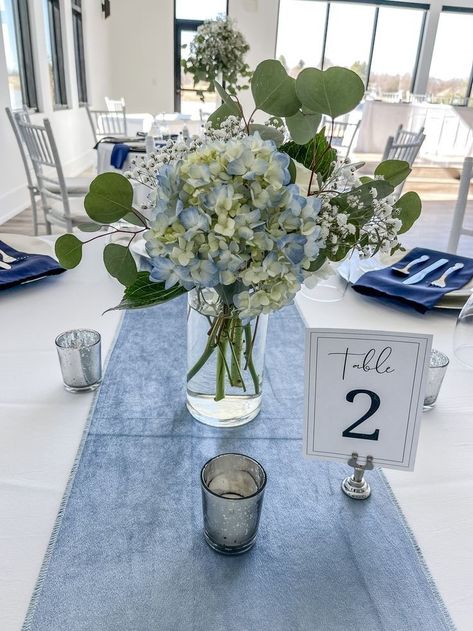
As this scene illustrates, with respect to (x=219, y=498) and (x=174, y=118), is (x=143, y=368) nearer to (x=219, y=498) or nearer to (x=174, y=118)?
(x=219, y=498)

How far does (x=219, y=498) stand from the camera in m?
0.46

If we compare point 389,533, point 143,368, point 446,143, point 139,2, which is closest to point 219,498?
point 389,533

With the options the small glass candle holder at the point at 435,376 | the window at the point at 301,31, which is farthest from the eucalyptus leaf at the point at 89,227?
the window at the point at 301,31

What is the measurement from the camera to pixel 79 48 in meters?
6.58

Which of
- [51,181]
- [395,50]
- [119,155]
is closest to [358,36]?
[395,50]

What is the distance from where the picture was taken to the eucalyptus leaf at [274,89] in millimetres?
508

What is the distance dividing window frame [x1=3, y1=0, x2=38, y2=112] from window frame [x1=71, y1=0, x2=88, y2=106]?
177 centimetres

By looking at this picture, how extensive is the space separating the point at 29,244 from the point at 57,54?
210 inches

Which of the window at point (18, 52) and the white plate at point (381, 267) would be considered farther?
the window at point (18, 52)

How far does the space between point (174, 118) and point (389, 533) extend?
18.7ft

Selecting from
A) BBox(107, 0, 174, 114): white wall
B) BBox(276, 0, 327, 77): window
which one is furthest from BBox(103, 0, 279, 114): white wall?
BBox(276, 0, 327, 77): window

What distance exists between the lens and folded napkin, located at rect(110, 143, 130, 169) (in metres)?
3.11

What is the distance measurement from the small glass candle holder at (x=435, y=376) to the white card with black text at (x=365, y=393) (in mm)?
179

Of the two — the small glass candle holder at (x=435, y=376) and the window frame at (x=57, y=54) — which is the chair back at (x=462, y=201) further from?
the window frame at (x=57, y=54)
